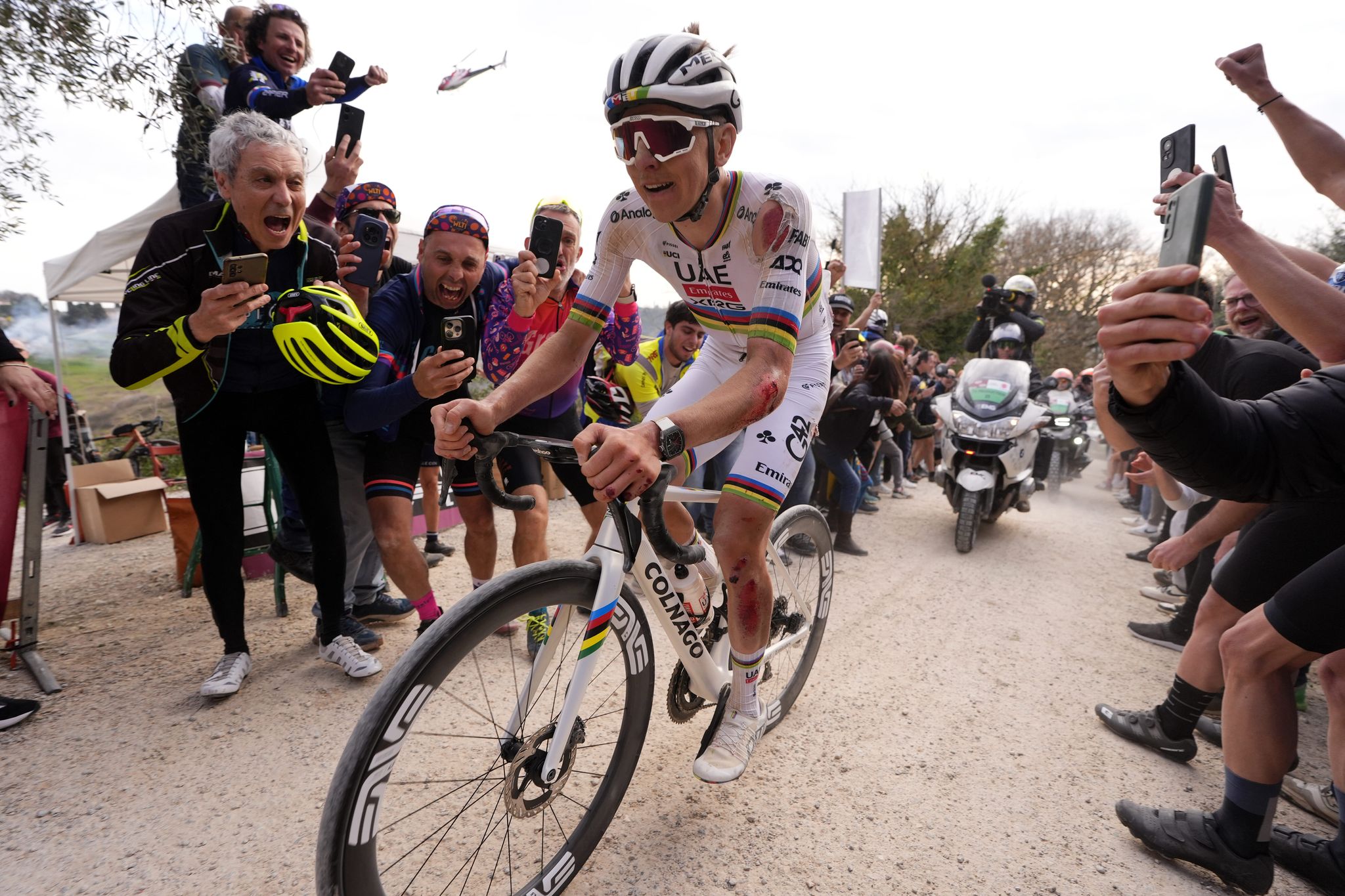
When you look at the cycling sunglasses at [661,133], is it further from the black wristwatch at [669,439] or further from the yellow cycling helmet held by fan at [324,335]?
the yellow cycling helmet held by fan at [324,335]

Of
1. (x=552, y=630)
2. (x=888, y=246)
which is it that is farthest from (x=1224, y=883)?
(x=888, y=246)

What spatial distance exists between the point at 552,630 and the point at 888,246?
83.6ft

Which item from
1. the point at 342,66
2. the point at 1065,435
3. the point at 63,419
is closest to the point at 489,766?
the point at 342,66

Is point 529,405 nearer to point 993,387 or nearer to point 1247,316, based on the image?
point 1247,316

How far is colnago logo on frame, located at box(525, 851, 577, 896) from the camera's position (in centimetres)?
192

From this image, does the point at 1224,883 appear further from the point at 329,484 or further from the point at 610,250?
the point at 329,484

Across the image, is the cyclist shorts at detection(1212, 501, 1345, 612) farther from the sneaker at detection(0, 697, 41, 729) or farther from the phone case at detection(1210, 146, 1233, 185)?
the sneaker at detection(0, 697, 41, 729)

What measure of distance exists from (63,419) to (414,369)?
4463mm

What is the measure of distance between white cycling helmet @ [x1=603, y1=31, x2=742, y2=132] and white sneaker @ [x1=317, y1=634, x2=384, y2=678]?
2743 mm

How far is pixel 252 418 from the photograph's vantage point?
2994mm

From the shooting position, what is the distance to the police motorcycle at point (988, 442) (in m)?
6.33

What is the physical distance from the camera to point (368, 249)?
3537 millimetres

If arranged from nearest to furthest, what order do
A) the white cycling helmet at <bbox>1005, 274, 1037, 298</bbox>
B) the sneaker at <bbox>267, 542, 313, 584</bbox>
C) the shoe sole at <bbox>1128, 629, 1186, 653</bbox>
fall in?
the sneaker at <bbox>267, 542, 313, 584</bbox>
the shoe sole at <bbox>1128, 629, 1186, 653</bbox>
the white cycling helmet at <bbox>1005, 274, 1037, 298</bbox>

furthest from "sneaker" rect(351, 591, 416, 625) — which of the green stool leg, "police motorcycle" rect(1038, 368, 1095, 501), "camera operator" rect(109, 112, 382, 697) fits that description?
"police motorcycle" rect(1038, 368, 1095, 501)
